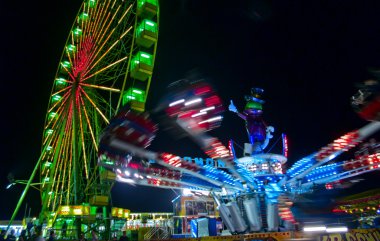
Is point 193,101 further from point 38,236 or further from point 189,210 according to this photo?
point 189,210

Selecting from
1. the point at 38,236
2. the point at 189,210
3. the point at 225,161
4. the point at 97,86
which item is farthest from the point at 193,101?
the point at 189,210

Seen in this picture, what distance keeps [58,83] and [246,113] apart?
15.2 m

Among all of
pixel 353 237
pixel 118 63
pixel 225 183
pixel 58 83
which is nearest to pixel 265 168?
pixel 225 183

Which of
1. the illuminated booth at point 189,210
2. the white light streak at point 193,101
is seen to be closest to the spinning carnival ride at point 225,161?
the white light streak at point 193,101

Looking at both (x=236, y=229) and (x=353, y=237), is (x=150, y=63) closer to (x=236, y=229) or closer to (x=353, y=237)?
(x=236, y=229)

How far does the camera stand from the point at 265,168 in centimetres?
1568

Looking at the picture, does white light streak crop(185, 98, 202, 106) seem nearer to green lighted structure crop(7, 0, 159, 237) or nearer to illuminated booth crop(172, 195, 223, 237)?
green lighted structure crop(7, 0, 159, 237)

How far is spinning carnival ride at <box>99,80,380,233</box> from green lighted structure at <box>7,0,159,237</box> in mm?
5183

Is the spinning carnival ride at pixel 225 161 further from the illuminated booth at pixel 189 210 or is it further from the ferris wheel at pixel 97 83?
the illuminated booth at pixel 189 210

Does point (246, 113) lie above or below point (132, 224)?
above

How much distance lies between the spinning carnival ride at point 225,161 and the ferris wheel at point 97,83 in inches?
208

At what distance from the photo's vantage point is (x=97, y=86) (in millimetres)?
19609

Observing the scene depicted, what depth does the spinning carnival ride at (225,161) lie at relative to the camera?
11523mm

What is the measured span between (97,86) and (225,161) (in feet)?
34.9
